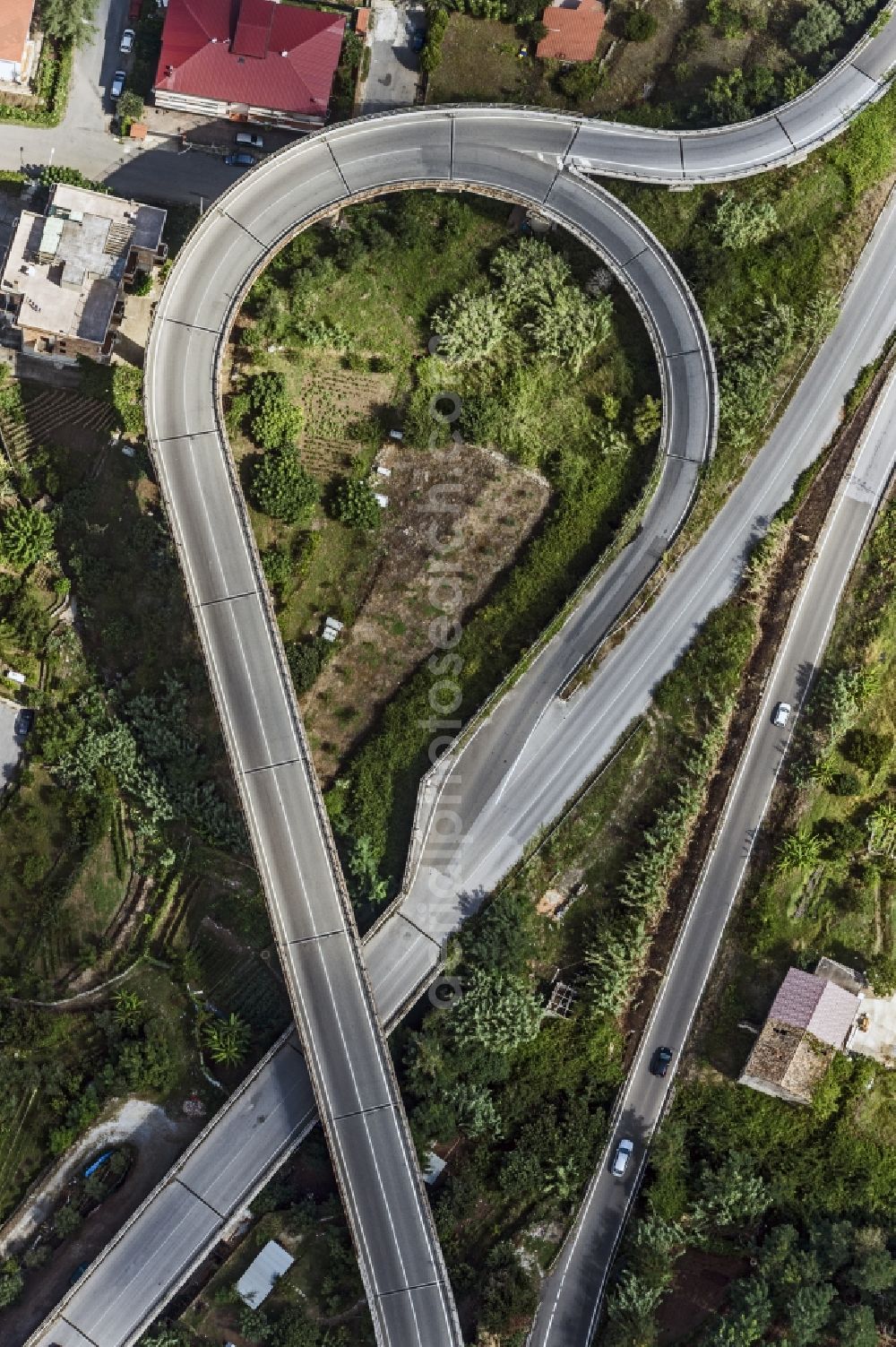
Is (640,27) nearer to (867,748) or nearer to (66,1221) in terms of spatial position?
(867,748)

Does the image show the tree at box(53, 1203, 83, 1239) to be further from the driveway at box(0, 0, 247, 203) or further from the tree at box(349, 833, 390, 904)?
the driveway at box(0, 0, 247, 203)

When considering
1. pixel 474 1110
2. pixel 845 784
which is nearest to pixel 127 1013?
pixel 474 1110

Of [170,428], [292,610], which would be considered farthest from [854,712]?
[170,428]

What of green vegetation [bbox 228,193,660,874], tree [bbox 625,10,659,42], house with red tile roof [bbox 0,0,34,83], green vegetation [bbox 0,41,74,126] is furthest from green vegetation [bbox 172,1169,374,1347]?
tree [bbox 625,10,659,42]

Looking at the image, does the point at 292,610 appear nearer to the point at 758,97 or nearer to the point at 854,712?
the point at 854,712

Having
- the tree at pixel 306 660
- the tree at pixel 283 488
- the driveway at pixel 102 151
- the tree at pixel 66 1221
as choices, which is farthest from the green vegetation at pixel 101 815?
Result: the driveway at pixel 102 151
